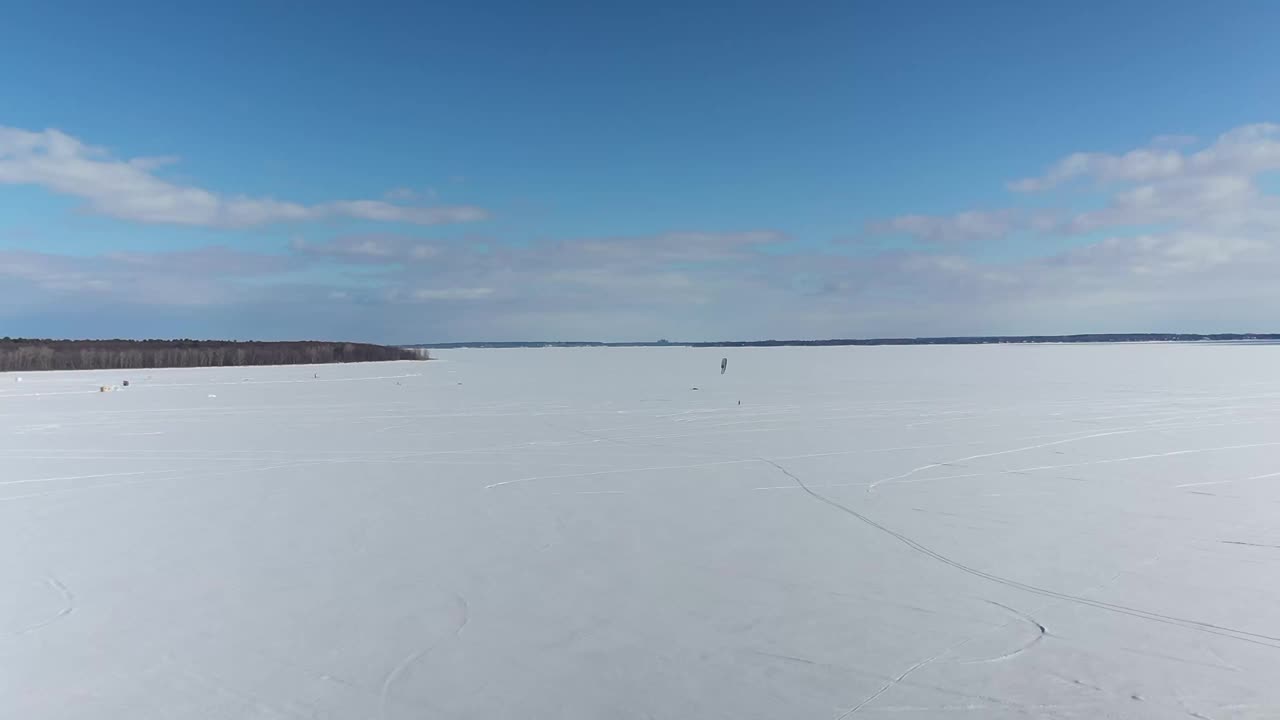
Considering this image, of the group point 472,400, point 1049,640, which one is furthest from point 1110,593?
point 472,400

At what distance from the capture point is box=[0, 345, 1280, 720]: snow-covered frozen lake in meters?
2.70

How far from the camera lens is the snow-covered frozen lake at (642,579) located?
106 inches

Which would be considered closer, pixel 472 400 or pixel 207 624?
pixel 207 624

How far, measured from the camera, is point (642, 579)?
395 cm

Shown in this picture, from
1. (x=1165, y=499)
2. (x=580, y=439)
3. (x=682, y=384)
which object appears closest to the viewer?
(x=1165, y=499)

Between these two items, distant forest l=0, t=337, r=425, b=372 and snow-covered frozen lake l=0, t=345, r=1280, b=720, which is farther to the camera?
distant forest l=0, t=337, r=425, b=372

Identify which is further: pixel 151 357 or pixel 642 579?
pixel 151 357

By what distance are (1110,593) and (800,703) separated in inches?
77.9

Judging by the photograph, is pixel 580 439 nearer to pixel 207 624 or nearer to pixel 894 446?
pixel 894 446

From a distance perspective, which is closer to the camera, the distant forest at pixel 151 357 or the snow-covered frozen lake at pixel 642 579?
the snow-covered frozen lake at pixel 642 579

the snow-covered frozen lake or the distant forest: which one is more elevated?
the distant forest

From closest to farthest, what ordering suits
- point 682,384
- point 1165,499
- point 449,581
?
point 449,581
point 1165,499
point 682,384

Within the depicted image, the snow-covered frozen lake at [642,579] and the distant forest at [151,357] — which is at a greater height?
the distant forest at [151,357]

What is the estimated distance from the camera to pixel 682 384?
21.5 metres
